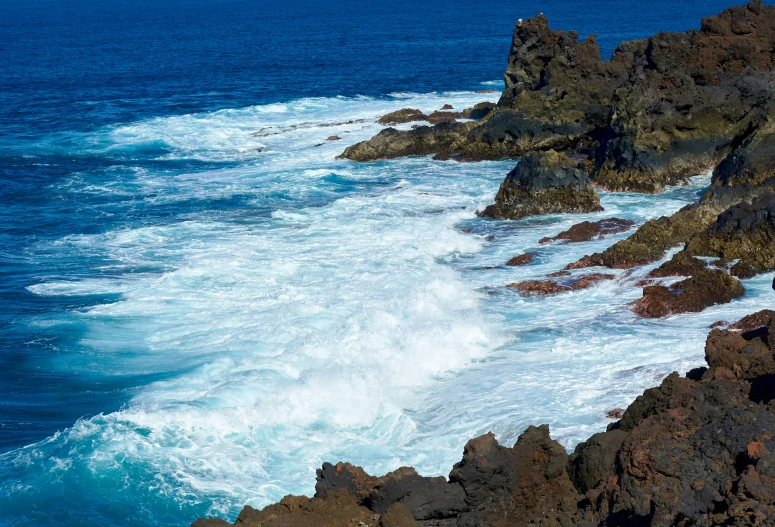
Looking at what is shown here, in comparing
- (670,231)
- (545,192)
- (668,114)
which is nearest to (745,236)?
(670,231)

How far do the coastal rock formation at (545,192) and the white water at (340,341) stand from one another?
72cm

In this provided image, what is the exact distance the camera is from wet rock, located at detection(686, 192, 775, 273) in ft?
67.1

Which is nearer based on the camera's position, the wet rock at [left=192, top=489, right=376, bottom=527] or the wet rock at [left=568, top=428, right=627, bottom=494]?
A: the wet rock at [left=192, top=489, right=376, bottom=527]

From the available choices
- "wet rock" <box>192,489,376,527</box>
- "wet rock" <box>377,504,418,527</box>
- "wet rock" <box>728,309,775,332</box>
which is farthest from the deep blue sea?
"wet rock" <box>377,504,418,527</box>

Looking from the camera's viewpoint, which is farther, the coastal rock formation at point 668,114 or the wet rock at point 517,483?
the coastal rock formation at point 668,114

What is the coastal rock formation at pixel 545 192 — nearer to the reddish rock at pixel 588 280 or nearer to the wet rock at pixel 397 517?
the reddish rock at pixel 588 280

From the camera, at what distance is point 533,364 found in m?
17.0

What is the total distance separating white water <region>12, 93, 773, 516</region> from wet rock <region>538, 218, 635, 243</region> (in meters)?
0.53

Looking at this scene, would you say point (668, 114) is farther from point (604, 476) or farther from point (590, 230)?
point (604, 476)

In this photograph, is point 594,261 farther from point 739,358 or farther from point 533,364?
point 739,358

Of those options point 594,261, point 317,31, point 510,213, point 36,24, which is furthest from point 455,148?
point 36,24

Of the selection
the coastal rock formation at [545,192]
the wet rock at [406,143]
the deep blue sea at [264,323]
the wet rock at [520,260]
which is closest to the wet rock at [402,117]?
the deep blue sea at [264,323]

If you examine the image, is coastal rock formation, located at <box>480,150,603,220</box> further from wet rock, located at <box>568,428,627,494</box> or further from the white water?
wet rock, located at <box>568,428,627,494</box>

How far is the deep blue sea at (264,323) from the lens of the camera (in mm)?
14555
